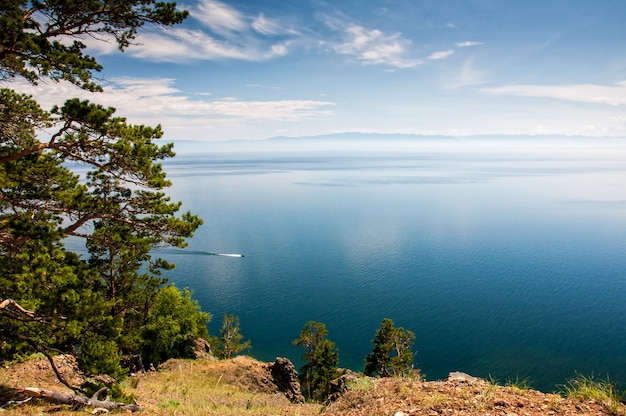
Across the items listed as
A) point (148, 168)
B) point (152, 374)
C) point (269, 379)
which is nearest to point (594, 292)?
point (269, 379)

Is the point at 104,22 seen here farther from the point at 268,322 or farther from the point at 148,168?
the point at 268,322

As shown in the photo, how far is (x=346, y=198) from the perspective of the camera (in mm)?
184875

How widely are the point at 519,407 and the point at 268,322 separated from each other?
53.6 meters

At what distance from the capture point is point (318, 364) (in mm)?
36594

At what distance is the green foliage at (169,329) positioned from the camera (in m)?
39.7

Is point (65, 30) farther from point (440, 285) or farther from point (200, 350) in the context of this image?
point (440, 285)

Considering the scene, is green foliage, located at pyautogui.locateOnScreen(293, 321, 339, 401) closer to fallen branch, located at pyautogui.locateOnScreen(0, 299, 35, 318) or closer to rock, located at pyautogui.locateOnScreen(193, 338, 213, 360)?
rock, located at pyautogui.locateOnScreen(193, 338, 213, 360)

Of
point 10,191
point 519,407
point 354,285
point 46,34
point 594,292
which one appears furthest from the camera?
point 354,285

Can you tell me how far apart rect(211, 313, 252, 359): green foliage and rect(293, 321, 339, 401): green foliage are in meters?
11.1

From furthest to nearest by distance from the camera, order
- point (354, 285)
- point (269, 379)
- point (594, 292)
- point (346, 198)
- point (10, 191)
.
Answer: point (346, 198)
point (354, 285)
point (594, 292)
point (269, 379)
point (10, 191)

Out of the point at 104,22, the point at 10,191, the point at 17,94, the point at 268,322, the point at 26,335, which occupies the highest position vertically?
the point at 104,22

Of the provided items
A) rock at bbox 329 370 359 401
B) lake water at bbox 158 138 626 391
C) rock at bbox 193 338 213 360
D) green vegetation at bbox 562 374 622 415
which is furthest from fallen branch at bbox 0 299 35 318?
lake water at bbox 158 138 626 391

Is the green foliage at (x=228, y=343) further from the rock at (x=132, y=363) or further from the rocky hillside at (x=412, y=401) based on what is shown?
the rocky hillside at (x=412, y=401)

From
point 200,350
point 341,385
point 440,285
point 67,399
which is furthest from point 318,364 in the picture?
point 440,285
